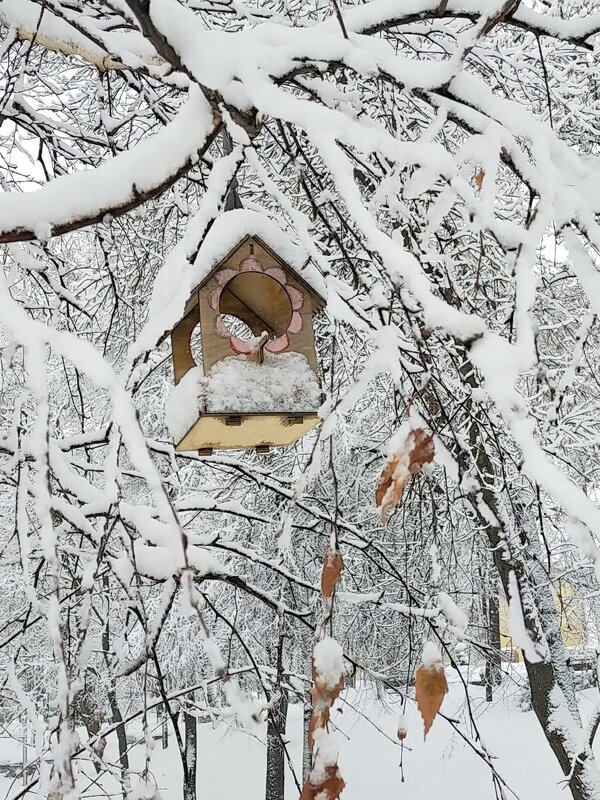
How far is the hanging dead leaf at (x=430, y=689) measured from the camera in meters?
1.06

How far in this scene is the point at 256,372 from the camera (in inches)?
79.9

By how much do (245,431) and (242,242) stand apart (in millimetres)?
485

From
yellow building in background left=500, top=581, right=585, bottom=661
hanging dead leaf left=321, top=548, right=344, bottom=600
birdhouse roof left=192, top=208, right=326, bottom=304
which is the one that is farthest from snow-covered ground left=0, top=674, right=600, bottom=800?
hanging dead leaf left=321, top=548, right=344, bottom=600

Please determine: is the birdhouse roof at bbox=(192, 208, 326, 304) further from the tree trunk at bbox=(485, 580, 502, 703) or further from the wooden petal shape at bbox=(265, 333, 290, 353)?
the tree trunk at bbox=(485, 580, 502, 703)

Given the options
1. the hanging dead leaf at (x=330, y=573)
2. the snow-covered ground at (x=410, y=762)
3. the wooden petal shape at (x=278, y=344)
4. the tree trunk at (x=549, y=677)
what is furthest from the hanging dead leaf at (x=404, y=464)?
the snow-covered ground at (x=410, y=762)

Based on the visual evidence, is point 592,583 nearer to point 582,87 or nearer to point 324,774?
point 582,87

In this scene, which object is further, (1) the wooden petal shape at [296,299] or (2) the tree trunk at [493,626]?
(2) the tree trunk at [493,626]

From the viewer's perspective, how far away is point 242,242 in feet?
6.49

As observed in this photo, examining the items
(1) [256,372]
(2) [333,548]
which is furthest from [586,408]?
(2) [333,548]

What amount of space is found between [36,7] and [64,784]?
79.4 inches

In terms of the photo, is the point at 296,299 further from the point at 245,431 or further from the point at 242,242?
the point at 245,431

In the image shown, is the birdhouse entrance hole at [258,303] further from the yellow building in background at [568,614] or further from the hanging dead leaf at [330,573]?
the yellow building in background at [568,614]

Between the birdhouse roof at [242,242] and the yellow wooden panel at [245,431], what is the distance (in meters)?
0.32

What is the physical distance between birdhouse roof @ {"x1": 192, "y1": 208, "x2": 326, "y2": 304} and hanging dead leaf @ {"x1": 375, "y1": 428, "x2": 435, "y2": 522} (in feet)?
3.10
